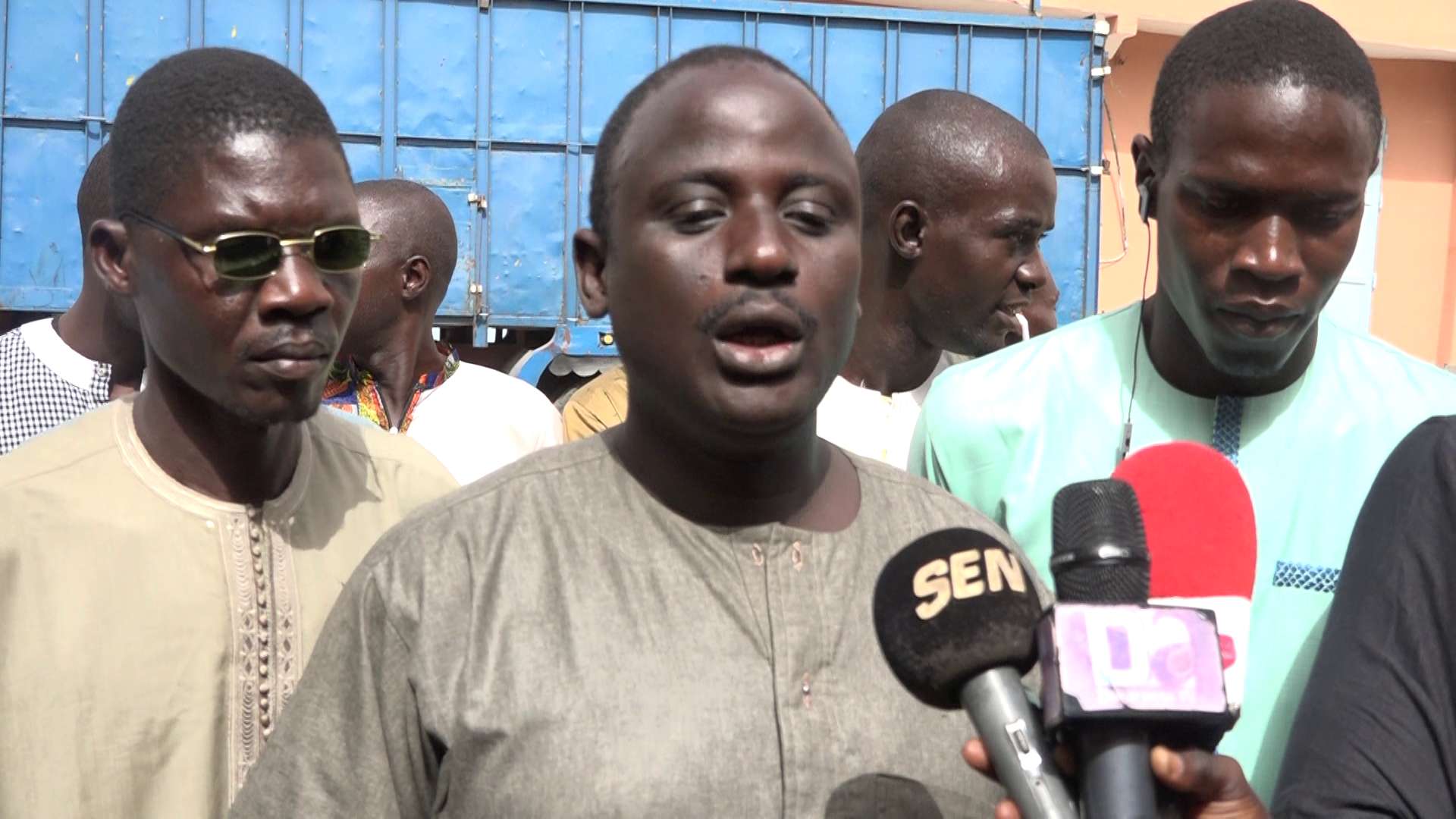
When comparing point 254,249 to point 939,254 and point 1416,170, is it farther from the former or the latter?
point 1416,170

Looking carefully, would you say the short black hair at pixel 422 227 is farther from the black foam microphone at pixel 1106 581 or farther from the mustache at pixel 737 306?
the black foam microphone at pixel 1106 581

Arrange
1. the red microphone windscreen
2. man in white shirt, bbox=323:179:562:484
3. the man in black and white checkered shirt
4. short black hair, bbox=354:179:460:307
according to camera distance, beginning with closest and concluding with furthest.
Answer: the red microphone windscreen → the man in black and white checkered shirt → man in white shirt, bbox=323:179:562:484 → short black hair, bbox=354:179:460:307

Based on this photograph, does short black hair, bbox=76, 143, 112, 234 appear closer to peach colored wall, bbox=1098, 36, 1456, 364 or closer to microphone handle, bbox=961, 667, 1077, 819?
microphone handle, bbox=961, 667, 1077, 819

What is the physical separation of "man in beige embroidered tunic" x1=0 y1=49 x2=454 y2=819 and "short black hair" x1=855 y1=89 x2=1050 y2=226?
192 centimetres

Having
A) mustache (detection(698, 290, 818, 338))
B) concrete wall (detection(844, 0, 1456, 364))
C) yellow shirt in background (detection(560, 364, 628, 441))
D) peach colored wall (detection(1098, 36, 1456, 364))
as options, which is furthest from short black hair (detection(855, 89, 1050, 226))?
peach colored wall (detection(1098, 36, 1456, 364))

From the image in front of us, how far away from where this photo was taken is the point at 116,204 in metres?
2.66

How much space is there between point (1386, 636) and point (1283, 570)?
1.86 ft

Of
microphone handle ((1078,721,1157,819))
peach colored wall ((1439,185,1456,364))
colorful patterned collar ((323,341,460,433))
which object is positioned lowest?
peach colored wall ((1439,185,1456,364))

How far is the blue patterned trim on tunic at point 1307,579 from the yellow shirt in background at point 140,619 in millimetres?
1428

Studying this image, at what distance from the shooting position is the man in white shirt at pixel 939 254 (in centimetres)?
393

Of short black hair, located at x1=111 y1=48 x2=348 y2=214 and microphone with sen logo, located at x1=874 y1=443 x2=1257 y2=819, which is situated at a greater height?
short black hair, located at x1=111 y1=48 x2=348 y2=214

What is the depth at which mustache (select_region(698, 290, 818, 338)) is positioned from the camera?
76.4 inches

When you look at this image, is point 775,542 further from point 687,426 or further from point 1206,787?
point 1206,787

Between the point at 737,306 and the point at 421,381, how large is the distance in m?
3.41
